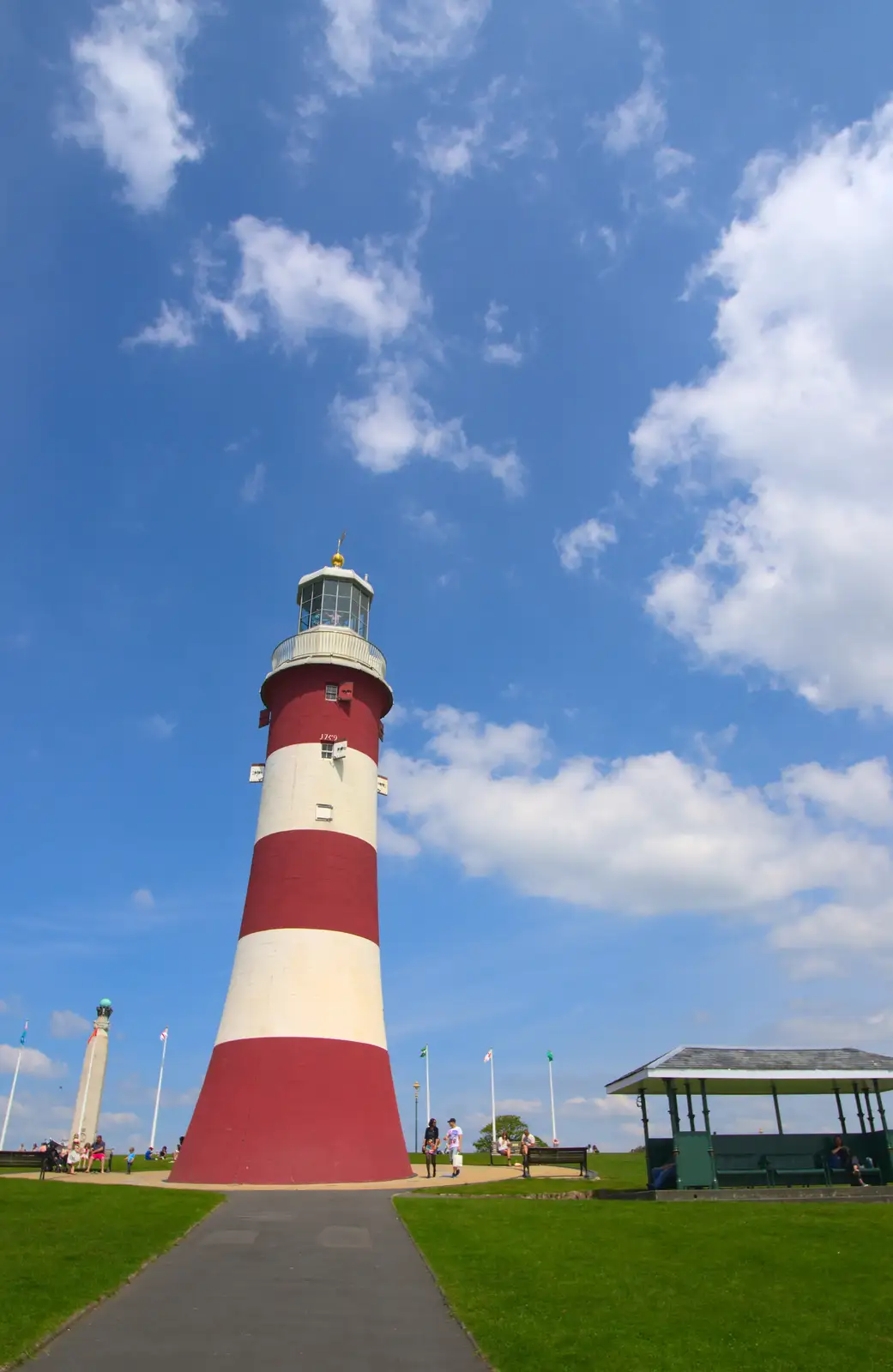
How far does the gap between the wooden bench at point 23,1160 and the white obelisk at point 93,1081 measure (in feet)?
31.7

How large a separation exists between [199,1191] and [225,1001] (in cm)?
697

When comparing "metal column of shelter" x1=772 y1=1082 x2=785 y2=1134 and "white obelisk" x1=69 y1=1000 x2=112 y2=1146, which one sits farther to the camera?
"white obelisk" x1=69 y1=1000 x2=112 y2=1146

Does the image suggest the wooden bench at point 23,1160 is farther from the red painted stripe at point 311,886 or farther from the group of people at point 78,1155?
the red painted stripe at point 311,886

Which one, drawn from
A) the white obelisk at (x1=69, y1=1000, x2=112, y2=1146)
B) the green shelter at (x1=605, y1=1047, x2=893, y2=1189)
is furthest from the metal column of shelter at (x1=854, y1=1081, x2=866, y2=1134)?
the white obelisk at (x1=69, y1=1000, x2=112, y2=1146)

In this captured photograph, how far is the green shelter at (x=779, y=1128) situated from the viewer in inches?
814

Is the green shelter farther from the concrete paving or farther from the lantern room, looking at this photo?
the lantern room

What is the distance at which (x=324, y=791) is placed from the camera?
94.0 feet

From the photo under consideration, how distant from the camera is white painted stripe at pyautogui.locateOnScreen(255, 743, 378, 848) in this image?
28391mm

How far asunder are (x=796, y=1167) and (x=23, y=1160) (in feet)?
66.2

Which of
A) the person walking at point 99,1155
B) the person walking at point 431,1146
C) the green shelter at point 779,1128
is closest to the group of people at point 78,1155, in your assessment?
the person walking at point 99,1155

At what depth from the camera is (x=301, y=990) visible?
85.7 feet

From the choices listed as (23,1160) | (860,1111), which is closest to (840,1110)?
(860,1111)

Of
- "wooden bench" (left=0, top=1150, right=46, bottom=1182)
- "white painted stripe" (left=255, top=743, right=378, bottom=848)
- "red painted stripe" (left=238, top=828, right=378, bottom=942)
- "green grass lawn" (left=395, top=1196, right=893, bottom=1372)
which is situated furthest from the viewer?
"white painted stripe" (left=255, top=743, right=378, bottom=848)

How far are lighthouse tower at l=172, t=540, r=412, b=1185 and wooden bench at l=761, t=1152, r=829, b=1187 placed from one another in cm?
1027
